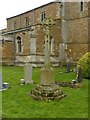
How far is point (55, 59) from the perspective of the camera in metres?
33.3

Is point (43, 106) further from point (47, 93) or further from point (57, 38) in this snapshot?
point (57, 38)

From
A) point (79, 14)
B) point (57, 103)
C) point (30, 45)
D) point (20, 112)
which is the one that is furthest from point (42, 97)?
point (79, 14)

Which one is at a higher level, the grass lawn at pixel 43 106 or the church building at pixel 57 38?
the church building at pixel 57 38

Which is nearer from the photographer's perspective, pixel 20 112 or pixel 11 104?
pixel 20 112

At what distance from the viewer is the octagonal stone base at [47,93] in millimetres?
12461

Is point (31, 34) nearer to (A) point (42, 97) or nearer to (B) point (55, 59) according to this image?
(B) point (55, 59)

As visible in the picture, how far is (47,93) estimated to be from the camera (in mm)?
12500

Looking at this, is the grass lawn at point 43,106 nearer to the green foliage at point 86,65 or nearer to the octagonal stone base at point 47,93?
the octagonal stone base at point 47,93

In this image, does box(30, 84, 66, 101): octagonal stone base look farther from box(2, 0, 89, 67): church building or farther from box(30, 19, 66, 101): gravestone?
box(2, 0, 89, 67): church building

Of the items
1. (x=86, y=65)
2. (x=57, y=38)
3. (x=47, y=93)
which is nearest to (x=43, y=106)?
(x=47, y=93)

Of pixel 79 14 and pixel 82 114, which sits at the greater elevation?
pixel 79 14

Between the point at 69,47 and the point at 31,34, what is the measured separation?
4910mm

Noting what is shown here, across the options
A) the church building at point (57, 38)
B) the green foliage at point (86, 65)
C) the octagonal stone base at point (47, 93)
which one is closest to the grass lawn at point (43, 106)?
the octagonal stone base at point (47, 93)

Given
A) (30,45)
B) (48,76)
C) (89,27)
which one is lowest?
(48,76)
